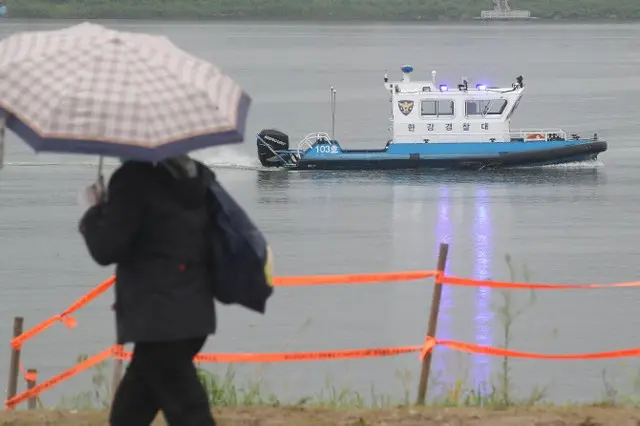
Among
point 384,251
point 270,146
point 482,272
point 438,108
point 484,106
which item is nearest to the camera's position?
point 482,272

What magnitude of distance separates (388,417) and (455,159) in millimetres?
30203

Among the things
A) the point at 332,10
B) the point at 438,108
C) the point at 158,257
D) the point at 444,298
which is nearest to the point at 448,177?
the point at 438,108

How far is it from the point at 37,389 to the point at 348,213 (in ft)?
77.6

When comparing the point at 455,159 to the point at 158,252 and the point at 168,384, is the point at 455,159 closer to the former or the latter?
the point at 168,384

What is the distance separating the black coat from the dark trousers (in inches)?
4.4

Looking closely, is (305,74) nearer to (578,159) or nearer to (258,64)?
(258,64)

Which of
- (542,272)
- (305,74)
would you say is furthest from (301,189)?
(305,74)

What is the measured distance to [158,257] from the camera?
555 centimetres

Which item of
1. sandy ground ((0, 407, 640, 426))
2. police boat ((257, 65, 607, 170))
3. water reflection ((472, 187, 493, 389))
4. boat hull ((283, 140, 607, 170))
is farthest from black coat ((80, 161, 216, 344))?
boat hull ((283, 140, 607, 170))

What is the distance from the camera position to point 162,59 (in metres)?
5.64

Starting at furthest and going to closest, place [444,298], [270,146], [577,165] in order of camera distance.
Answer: [577,165] → [270,146] → [444,298]

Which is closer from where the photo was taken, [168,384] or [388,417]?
[168,384]

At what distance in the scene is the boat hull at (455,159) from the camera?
36.9 m

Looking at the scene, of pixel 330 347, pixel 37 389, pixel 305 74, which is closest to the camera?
pixel 37 389
